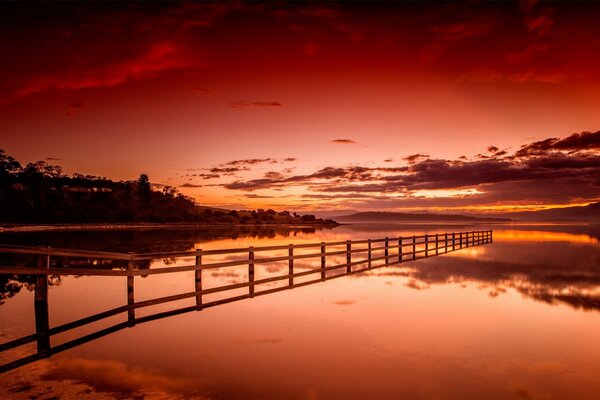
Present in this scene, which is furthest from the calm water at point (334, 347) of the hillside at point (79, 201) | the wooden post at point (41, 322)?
the hillside at point (79, 201)

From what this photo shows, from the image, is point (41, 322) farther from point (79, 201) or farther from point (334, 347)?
point (79, 201)

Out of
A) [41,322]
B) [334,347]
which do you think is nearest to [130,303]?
[41,322]

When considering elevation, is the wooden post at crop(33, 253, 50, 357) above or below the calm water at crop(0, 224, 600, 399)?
above

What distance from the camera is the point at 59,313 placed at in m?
11.7

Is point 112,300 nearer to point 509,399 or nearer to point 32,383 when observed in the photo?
point 32,383

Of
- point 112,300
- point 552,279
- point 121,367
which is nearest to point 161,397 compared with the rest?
point 121,367

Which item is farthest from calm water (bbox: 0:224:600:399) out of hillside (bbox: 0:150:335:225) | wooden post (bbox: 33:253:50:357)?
hillside (bbox: 0:150:335:225)

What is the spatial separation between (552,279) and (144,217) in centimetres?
13260

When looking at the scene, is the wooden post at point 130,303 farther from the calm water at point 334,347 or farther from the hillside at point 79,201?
the hillside at point 79,201

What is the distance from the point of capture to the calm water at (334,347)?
6410 mm

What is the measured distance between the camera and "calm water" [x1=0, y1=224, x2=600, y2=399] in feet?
21.0

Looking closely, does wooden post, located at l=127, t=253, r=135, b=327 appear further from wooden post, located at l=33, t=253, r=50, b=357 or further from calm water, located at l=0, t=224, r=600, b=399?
wooden post, located at l=33, t=253, r=50, b=357

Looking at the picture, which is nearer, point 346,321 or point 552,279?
point 346,321

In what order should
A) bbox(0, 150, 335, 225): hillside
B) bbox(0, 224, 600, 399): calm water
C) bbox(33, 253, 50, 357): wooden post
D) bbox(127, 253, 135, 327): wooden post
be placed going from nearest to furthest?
bbox(0, 224, 600, 399): calm water, bbox(33, 253, 50, 357): wooden post, bbox(127, 253, 135, 327): wooden post, bbox(0, 150, 335, 225): hillside
